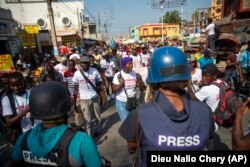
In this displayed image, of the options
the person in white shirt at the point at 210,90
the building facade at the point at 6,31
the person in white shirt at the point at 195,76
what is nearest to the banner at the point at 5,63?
the person in white shirt at the point at 195,76

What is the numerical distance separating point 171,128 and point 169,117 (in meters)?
0.08

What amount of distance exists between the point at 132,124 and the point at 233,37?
1153 centimetres

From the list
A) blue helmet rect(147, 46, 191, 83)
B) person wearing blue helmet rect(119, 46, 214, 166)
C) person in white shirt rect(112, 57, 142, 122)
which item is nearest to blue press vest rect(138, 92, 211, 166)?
person wearing blue helmet rect(119, 46, 214, 166)

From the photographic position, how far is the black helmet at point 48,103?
1859 mm

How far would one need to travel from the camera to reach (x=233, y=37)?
11.9m

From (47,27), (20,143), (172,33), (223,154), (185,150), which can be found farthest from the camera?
(172,33)

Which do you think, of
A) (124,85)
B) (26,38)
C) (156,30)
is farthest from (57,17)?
(124,85)

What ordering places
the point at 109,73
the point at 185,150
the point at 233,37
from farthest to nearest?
the point at 233,37, the point at 109,73, the point at 185,150

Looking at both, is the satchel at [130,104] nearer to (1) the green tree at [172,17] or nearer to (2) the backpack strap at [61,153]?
(2) the backpack strap at [61,153]

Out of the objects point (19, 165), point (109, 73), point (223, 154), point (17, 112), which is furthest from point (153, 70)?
point (109, 73)

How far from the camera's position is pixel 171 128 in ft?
5.68

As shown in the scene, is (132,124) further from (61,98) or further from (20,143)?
(20,143)

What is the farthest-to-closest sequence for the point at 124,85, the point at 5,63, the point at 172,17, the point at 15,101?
the point at 172,17 → the point at 5,63 → the point at 124,85 → the point at 15,101

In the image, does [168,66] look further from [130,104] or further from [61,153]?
[130,104]
